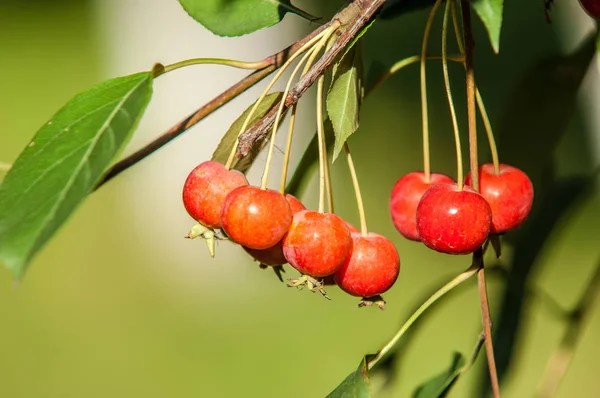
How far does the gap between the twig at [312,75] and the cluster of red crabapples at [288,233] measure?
4 centimetres

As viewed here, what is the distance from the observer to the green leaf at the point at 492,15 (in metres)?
0.45

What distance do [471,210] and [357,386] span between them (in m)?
0.22

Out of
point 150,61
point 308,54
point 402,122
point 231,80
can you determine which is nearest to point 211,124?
point 231,80

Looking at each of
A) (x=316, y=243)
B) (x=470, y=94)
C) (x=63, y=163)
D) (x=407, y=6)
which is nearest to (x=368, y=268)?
Result: (x=316, y=243)

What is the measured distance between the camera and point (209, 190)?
2.02 feet

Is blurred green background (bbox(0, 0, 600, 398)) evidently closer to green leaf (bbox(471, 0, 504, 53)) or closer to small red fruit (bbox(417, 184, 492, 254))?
small red fruit (bbox(417, 184, 492, 254))

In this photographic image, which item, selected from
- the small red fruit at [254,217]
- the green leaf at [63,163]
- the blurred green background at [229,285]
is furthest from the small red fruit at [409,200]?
the blurred green background at [229,285]

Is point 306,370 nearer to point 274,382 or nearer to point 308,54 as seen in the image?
point 274,382

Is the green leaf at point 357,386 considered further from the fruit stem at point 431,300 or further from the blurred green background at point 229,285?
the blurred green background at point 229,285

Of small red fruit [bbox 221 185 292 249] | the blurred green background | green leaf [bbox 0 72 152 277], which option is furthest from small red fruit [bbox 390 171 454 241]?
the blurred green background

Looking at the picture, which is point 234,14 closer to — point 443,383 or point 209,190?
point 209,190

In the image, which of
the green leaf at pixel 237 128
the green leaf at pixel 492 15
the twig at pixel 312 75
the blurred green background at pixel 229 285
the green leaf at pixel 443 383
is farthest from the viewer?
the blurred green background at pixel 229 285

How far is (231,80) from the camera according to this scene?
11.3 feet

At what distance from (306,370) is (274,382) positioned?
110 millimetres
